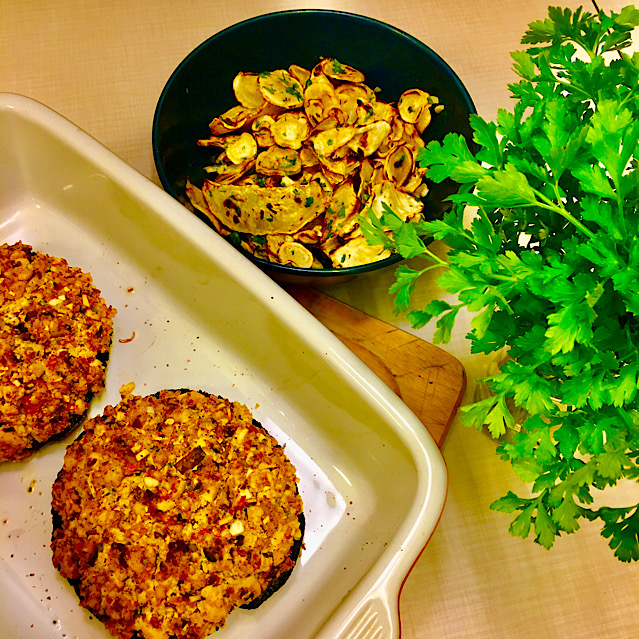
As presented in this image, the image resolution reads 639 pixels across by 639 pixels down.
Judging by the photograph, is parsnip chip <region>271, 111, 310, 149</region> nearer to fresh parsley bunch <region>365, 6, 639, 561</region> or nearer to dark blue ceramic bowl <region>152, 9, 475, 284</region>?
dark blue ceramic bowl <region>152, 9, 475, 284</region>

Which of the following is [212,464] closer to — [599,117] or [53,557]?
[53,557]

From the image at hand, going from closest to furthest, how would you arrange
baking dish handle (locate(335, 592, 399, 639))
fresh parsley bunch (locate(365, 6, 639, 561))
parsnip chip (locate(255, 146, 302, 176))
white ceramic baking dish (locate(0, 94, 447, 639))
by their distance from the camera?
1. fresh parsley bunch (locate(365, 6, 639, 561))
2. baking dish handle (locate(335, 592, 399, 639))
3. white ceramic baking dish (locate(0, 94, 447, 639))
4. parsnip chip (locate(255, 146, 302, 176))

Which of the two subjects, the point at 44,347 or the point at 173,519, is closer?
the point at 173,519

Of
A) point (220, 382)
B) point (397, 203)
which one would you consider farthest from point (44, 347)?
point (397, 203)

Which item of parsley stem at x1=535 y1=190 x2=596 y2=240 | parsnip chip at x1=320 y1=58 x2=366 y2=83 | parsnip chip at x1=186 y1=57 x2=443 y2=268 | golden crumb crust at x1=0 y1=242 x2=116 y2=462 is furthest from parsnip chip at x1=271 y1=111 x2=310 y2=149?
parsley stem at x1=535 y1=190 x2=596 y2=240

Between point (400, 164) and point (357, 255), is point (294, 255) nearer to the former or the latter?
point (357, 255)

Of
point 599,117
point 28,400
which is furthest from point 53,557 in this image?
point 599,117
